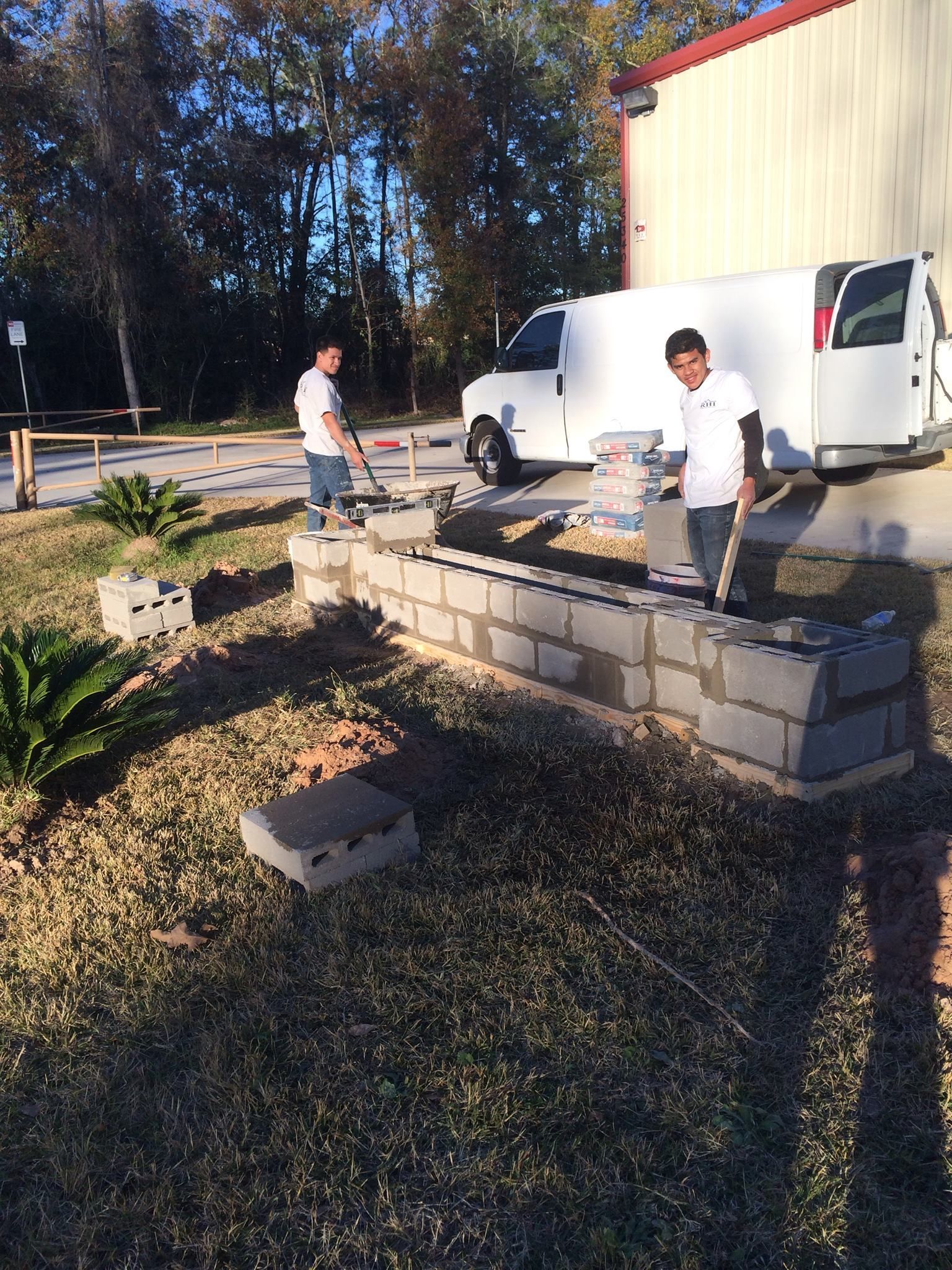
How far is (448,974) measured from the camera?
2.96m

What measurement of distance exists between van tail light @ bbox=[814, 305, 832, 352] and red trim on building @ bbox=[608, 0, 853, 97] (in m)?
5.48

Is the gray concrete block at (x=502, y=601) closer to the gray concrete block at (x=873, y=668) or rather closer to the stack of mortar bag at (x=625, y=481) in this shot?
the gray concrete block at (x=873, y=668)

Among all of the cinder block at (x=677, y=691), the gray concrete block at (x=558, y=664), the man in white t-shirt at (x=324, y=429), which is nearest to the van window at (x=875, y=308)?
the man in white t-shirt at (x=324, y=429)

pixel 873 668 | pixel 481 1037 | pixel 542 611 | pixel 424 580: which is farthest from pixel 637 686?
pixel 481 1037

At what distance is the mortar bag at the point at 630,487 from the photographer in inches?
362

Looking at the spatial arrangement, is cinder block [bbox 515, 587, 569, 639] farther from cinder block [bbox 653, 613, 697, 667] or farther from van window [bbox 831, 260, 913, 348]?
van window [bbox 831, 260, 913, 348]

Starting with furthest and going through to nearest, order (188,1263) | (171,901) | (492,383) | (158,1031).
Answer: (492,383) → (171,901) → (158,1031) → (188,1263)

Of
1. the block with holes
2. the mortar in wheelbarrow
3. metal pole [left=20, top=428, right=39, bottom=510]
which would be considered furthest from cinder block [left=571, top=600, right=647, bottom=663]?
metal pole [left=20, top=428, right=39, bottom=510]

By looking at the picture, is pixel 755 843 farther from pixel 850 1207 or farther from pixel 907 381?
pixel 907 381

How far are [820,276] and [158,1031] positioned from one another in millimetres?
8824

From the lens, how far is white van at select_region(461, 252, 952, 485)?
9.02 meters

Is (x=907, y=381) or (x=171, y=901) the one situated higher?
(x=907, y=381)

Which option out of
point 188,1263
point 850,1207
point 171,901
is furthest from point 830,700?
point 188,1263

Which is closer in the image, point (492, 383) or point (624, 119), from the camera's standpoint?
point (492, 383)
